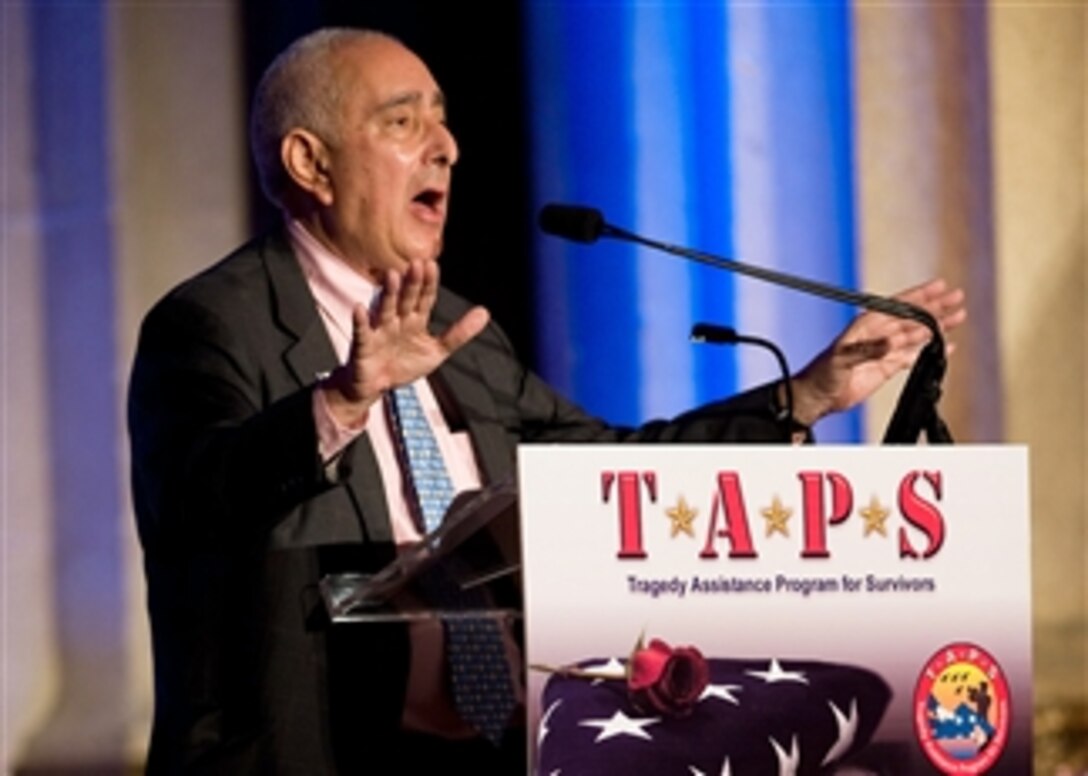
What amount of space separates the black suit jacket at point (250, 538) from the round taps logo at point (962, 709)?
2.69 ft

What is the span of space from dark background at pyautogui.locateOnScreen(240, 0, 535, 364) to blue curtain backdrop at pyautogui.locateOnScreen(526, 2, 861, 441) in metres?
0.04

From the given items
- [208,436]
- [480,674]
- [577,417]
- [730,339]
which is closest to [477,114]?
[577,417]

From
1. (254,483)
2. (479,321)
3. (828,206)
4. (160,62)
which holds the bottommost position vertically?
(254,483)

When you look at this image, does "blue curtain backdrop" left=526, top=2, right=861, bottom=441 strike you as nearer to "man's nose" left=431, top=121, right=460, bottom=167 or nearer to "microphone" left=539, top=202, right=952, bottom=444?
"man's nose" left=431, top=121, right=460, bottom=167

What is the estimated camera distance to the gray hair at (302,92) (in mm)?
3168

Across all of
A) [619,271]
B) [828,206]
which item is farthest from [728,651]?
Result: [828,206]

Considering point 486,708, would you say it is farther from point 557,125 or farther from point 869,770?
point 557,125

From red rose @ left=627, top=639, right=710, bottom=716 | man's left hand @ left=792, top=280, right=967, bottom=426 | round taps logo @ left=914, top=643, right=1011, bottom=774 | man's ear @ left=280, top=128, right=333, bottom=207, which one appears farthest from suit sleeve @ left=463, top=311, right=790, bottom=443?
red rose @ left=627, top=639, right=710, bottom=716

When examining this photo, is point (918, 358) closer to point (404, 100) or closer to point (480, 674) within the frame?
point (480, 674)

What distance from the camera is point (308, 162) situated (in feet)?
10.5

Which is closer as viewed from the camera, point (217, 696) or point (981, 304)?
point (217, 696)

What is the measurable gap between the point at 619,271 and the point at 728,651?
1.55 meters

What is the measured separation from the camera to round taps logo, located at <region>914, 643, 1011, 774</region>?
7.41 feet

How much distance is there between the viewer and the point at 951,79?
4.07m
